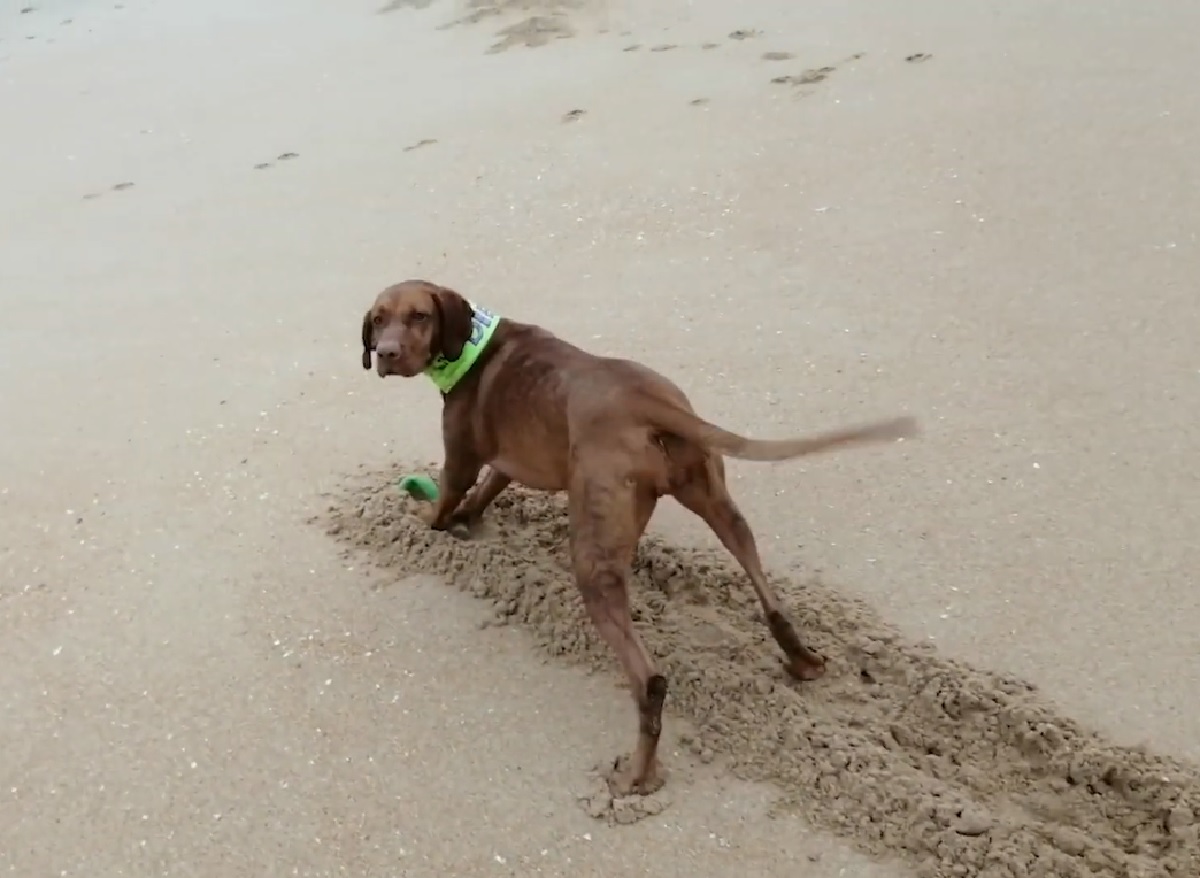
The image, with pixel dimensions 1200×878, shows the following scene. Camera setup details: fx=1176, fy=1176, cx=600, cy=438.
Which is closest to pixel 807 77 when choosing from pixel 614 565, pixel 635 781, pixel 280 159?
pixel 280 159

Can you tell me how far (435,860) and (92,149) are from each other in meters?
5.84

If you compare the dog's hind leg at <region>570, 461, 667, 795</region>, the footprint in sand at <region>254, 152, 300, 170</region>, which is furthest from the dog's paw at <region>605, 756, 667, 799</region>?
the footprint in sand at <region>254, 152, 300, 170</region>

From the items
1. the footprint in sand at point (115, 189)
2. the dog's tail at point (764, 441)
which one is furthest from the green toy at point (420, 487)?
the footprint in sand at point (115, 189)

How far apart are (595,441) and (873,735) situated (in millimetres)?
934

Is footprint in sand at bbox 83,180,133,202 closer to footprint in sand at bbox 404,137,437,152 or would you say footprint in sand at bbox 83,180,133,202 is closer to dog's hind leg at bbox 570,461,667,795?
footprint in sand at bbox 404,137,437,152

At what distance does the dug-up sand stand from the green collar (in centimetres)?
55

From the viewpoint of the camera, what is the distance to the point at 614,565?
271 centimetres

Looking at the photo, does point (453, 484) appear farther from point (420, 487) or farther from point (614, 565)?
point (614, 565)

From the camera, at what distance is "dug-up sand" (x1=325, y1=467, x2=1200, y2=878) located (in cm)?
241

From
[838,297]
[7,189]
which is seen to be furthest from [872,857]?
[7,189]

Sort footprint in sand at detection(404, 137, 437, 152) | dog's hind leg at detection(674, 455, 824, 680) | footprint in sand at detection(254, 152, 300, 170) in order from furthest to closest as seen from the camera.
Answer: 1. footprint in sand at detection(254, 152, 300, 170)
2. footprint in sand at detection(404, 137, 437, 152)
3. dog's hind leg at detection(674, 455, 824, 680)

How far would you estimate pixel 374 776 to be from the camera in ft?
9.36

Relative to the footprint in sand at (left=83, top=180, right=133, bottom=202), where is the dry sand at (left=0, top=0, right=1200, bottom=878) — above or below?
below

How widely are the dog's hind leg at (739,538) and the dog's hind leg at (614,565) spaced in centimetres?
14
